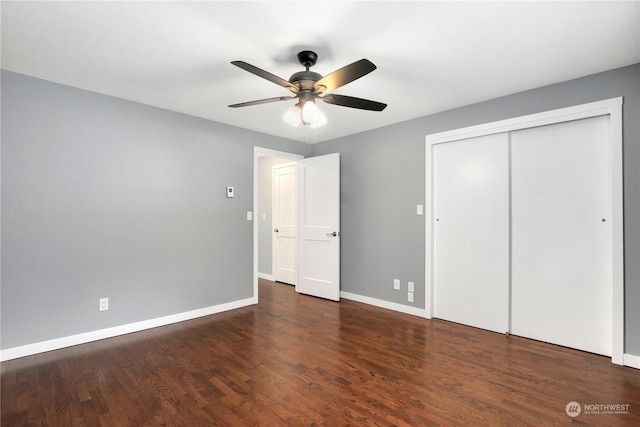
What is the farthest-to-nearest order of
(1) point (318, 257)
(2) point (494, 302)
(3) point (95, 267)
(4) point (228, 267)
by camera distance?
(1) point (318, 257), (4) point (228, 267), (2) point (494, 302), (3) point (95, 267)

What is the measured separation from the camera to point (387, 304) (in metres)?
4.05

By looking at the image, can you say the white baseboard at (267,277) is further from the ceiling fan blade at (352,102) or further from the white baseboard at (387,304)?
the ceiling fan blade at (352,102)

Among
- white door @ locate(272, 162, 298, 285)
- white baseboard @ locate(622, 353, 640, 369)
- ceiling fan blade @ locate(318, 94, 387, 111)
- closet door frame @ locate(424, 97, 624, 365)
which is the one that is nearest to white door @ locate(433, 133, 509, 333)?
closet door frame @ locate(424, 97, 624, 365)

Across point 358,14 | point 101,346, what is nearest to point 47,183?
point 101,346

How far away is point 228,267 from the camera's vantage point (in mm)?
4004

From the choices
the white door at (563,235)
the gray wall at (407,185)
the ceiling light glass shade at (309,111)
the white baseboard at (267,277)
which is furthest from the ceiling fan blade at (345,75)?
the white baseboard at (267,277)

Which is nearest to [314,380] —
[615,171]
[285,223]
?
[615,171]

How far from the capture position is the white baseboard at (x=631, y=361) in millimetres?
2422

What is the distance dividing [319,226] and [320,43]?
2.77m

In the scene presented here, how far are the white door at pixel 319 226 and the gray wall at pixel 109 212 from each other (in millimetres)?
949

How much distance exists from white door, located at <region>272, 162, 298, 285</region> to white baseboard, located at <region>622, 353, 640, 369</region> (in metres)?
4.00

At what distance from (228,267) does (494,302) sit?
3059 mm

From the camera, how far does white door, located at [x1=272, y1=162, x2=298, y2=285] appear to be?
5.39 m

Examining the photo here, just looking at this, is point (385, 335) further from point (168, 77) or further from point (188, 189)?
point (168, 77)
